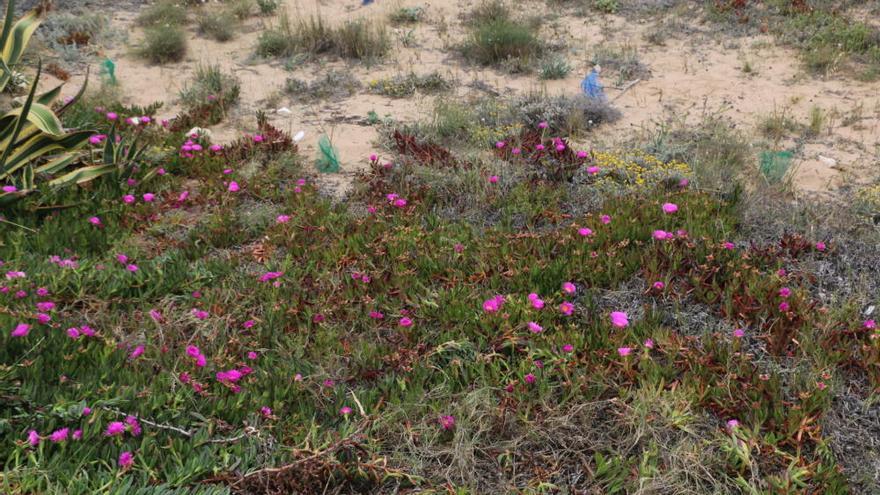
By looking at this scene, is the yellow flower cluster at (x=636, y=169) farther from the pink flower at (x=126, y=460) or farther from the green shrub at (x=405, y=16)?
the green shrub at (x=405, y=16)

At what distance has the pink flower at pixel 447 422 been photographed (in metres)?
3.19

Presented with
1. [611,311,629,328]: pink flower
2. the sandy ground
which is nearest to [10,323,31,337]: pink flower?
[611,311,629,328]: pink flower

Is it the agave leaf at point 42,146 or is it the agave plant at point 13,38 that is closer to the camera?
the agave leaf at point 42,146

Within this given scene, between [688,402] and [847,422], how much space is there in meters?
0.67

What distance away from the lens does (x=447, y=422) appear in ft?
10.5

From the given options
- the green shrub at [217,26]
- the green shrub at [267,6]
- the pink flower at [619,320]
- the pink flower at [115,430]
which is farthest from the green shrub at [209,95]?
the pink flower at [619,320]

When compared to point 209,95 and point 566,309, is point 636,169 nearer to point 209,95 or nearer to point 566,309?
point 566,309

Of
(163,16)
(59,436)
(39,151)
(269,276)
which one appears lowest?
(163,16)

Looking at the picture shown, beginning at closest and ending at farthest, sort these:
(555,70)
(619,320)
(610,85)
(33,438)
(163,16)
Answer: (33,438), (619,320), (610,85), (555,70), (163,16)

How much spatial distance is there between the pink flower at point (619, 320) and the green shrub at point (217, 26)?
6.87m

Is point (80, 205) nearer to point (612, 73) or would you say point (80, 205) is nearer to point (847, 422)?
point (847, 422)

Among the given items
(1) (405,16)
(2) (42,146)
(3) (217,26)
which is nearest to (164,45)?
(3) (217,26)

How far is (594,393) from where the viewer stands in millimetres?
3455

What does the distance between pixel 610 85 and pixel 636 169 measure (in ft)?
7.68
